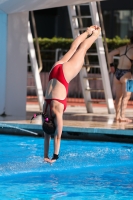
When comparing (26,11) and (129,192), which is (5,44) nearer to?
(26,11)

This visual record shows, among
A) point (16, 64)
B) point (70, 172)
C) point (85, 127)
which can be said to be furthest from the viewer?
point (16, 64)

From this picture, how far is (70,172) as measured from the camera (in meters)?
8.56

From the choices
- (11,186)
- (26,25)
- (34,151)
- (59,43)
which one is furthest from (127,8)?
(11,186)

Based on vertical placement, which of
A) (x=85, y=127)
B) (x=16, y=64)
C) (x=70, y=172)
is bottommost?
(x=70, y=172)

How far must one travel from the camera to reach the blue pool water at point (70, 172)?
7152 mm

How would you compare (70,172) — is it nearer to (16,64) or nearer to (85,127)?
(85,127)

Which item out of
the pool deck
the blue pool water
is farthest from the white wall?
the blue pool water

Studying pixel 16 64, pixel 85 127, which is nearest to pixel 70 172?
pixel 85 127

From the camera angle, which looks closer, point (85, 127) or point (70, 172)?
point (70, 172)

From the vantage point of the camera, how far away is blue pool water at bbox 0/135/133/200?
23.5 feet

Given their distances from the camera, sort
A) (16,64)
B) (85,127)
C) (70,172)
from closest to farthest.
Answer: (70,172) < (85,127) < (16,64)

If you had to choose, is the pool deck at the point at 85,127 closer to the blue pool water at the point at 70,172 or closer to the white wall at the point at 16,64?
the blue pool water at the point at 70,172

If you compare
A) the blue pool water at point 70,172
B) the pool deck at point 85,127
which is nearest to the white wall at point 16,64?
the pool deck at point 85,127

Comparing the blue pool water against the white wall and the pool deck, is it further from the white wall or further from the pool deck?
the white wall
